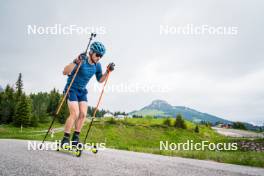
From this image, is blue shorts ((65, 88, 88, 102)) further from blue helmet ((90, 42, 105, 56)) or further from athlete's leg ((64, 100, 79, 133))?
blue helmet ((90, 42, 105, 56))

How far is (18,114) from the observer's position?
197 feet

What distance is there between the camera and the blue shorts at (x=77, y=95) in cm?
621

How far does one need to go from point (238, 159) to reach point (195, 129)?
73360 millimetres

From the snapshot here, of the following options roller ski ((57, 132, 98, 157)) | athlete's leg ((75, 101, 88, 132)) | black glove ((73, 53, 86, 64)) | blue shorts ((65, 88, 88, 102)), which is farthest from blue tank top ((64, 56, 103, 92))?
roller ski ((57, 132, 98, 157))

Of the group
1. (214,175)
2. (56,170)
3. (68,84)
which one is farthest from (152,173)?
(68,84)

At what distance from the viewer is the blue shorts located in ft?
20.4

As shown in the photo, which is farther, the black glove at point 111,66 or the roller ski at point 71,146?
the black glove at point 111,66

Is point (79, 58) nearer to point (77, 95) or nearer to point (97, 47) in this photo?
point (97, 47)

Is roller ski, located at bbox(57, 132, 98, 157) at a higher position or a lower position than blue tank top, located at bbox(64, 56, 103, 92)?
lower

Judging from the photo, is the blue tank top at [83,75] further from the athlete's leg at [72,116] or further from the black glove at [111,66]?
the athlete's leg at [72,116]

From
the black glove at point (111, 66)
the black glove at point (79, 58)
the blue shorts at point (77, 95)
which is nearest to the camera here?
the black glove at point (79, 58)

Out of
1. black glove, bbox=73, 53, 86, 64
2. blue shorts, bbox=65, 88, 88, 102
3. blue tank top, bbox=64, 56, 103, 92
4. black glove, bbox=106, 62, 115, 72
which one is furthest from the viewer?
black glove, bbox=106, 62, 115, 72

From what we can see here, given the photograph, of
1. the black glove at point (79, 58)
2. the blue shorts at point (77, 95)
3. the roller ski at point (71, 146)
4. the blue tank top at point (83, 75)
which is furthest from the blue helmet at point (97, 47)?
the roller ski at point (71, 146)

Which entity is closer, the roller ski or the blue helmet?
the roller ski
